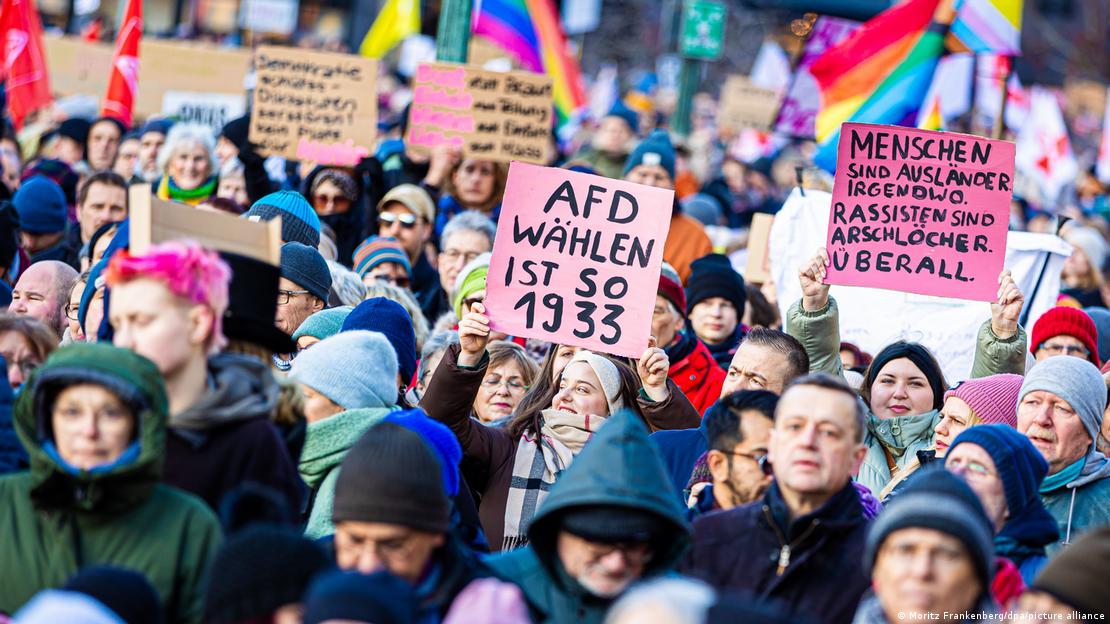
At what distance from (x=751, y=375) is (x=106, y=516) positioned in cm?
273

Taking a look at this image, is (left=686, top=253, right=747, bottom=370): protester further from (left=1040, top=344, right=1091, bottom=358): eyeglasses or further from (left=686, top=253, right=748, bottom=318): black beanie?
(left=1040, top=344, right=1091, bottom=358): eyeglasses

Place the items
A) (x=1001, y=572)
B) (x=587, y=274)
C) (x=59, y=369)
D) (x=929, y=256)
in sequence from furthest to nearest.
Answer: (x=929, y=256) < (x=587, y=274) < (x=1001, y=572) < (x=59, y=369)

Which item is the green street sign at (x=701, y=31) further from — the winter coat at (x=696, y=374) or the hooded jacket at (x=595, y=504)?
the hooded jacket at (x=595, y=504)

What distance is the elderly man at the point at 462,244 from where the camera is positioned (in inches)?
344

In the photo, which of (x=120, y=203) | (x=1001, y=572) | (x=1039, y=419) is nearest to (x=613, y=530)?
(x=1001, y=572)

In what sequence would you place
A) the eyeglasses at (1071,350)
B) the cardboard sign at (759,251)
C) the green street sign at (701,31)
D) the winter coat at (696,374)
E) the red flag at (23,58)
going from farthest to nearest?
the green street sign at (701,31), the red flag at (23,58), the cardboard sign at (759,251), the eyeglasses at (1071,350), the winter coat at (696,374)

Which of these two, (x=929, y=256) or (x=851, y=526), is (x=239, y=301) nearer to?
(x=851, y=526)

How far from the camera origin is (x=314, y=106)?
10.2 meters

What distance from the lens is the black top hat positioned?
4418 mm

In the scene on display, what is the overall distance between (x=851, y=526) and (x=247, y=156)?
19.4ft

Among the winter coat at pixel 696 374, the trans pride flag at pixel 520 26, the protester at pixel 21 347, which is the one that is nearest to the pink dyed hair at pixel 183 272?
the protester at pixel 21 347

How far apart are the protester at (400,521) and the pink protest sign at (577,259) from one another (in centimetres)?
205

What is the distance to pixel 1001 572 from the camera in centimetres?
427

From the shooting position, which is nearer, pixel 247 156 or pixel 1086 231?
pixel 247 156
